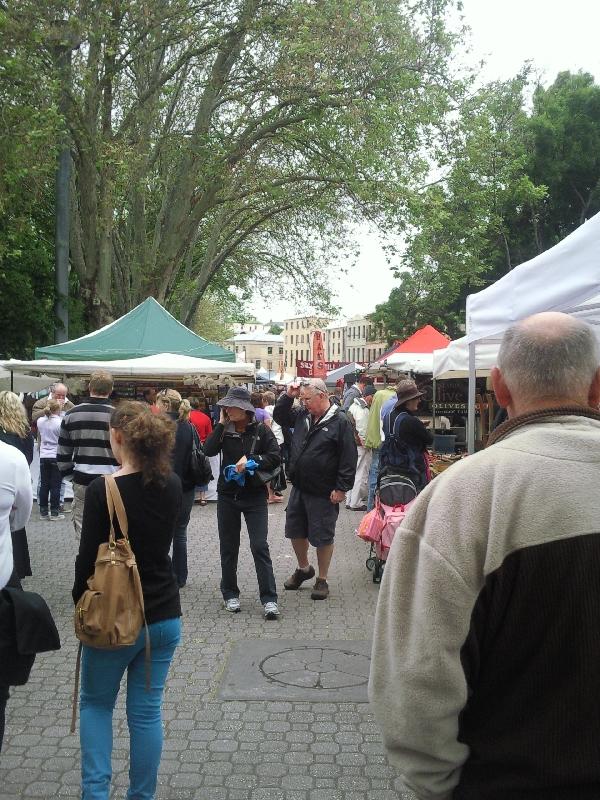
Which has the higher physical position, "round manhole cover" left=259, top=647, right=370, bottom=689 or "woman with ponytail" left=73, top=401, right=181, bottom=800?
"woman with ponytail" left=73, top=401, right=181, bottom=800

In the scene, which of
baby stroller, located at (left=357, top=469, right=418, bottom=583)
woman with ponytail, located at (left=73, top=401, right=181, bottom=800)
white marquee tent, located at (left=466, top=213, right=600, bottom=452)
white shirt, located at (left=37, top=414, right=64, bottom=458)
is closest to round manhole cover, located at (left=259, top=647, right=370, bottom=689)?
baby stroller, located at (left=357, top=469, right=418, bottom=583)

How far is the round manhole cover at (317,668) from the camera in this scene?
16.8 ft

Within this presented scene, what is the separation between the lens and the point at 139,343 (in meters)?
13.3

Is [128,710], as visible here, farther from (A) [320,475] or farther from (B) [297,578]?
(B) [297,578]

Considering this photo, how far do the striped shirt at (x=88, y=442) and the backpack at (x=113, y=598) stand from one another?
10.8 feet

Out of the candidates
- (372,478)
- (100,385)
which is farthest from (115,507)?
(372,478)

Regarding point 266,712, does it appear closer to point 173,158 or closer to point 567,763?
point 567,763

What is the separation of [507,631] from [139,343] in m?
12.2

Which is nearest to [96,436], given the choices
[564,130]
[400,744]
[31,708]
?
[31,708]

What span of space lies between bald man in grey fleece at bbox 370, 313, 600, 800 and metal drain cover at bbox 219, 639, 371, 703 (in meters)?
3.33

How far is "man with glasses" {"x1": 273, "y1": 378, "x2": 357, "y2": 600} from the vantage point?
705 cm

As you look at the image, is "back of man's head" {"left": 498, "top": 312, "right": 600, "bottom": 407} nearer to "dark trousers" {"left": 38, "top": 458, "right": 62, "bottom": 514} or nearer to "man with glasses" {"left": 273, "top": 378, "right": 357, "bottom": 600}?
"man with glasses" {"left": 273, "top": 378, "right": 357, "bottom": 600}

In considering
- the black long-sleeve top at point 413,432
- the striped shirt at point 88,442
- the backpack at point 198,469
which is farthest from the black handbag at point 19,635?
the black long-sleeve top at point 413,432

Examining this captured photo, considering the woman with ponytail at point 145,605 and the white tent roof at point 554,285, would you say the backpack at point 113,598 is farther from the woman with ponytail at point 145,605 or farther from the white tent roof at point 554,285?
the white tent roof at point 554,285
